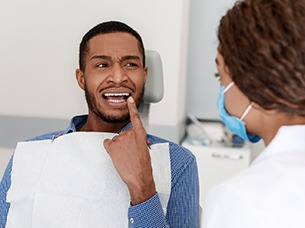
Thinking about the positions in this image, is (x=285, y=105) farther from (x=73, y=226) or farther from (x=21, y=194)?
(x=21, y=194)

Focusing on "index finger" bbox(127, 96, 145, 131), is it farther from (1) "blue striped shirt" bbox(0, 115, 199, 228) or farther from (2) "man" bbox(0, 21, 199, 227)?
(1) "blue striped shirt" bbox(0, 115, 199, 228)

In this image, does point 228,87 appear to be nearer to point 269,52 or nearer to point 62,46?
point 269,52

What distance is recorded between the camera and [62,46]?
2.71m

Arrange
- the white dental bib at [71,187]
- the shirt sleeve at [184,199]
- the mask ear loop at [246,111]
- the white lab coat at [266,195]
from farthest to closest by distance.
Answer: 1. the shirt sleeve at [184,199]
2. the white dental bib at [71,187]
3. the mask ear loop at [246,111]
4. the white lab coat at [266,195]

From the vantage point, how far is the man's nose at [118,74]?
1.41 m

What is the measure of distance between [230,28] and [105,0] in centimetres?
191

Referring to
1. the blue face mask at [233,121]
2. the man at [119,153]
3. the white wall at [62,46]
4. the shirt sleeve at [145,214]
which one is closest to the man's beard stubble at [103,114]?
the man at [119,153]

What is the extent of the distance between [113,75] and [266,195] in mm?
757

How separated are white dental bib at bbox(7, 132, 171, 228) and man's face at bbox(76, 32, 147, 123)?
116 mm

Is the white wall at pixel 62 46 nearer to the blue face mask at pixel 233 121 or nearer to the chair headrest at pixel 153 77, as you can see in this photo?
the chair headrest at pixel 153 77

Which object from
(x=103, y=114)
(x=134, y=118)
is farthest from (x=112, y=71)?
(x=134, y=118)

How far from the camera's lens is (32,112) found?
2.79 meters

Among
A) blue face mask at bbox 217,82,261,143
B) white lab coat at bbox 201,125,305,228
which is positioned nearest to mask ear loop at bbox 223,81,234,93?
blue face mask at bbox 217,82,261,143

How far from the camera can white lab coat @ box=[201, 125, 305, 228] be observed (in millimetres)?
767
